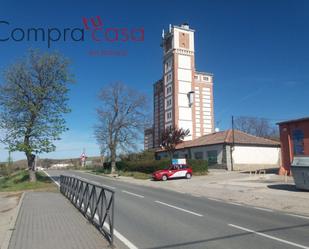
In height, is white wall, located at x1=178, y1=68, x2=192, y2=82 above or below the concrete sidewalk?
above

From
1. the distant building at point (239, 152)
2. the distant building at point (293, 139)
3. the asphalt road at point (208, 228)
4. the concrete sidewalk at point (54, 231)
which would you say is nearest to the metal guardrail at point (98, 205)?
the concrete sidewalk at point (54, 231)

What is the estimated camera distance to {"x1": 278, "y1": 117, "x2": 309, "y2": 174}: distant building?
29.8 meters

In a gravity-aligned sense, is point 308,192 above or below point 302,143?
below

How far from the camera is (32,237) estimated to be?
8.52 metres

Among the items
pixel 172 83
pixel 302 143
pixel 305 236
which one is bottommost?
pixel 305 236

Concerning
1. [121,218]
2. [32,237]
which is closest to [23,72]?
[121,218]

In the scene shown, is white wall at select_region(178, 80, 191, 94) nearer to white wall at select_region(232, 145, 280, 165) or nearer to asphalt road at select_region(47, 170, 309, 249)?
white wall at select_region(232, 145, 280, 165)

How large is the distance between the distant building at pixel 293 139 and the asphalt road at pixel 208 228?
1805cm

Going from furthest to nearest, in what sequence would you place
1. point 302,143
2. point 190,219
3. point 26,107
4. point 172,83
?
1. point 172,83
2. point 302,143
3. point 26,107
4. point 190,219

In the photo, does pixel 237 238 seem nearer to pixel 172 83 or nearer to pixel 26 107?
pixel 26 107

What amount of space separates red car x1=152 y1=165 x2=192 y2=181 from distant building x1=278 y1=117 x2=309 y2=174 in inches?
346

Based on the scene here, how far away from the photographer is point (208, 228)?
31.7 ft

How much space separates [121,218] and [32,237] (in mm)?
3557

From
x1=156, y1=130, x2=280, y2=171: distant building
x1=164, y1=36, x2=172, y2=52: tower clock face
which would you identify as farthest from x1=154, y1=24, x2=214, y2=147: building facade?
x1=156, y1=130, x2=280, y2=171: distant building
